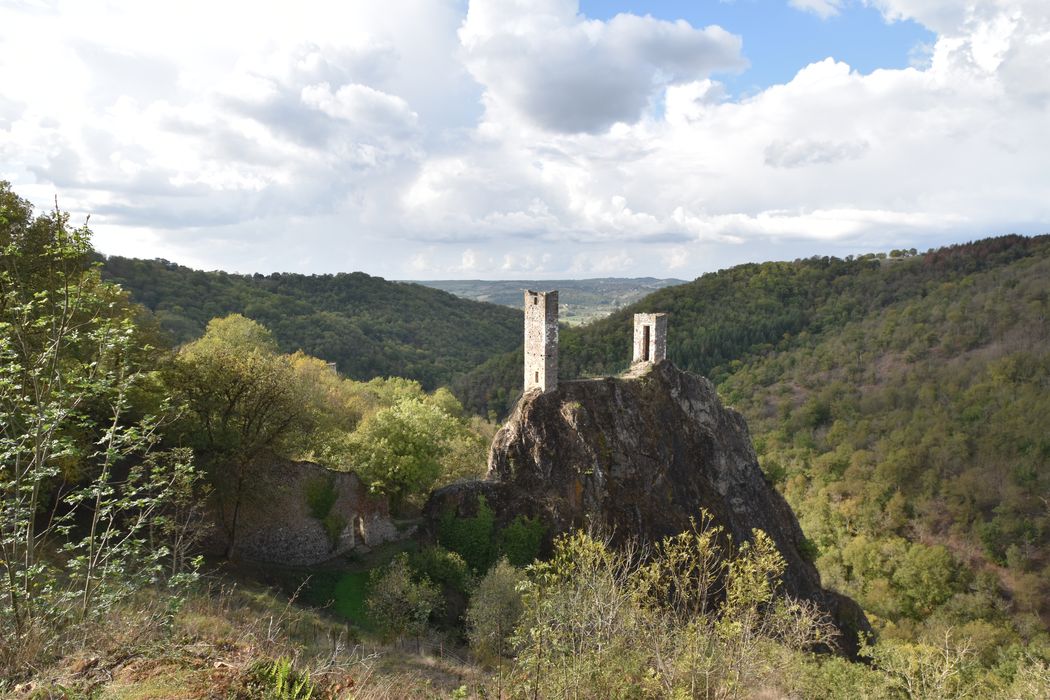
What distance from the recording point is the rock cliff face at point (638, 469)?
22.5 meters

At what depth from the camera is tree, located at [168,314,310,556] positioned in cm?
1688

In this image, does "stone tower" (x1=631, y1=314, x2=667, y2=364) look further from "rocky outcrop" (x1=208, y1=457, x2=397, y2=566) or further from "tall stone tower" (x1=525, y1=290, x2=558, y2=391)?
"rocky outcrop" (x1=208, y1=457, x2=397, y2=566)

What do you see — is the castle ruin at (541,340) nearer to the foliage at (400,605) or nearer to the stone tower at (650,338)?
the stone tower at (650,338)

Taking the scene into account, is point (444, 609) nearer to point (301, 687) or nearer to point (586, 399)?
point (586, 399)

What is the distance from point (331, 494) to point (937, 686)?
1762cm

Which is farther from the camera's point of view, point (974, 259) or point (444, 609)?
point (974, 259)

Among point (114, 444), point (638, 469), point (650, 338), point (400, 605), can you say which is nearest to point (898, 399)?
point (650, 338)

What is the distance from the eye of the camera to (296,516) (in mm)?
19000

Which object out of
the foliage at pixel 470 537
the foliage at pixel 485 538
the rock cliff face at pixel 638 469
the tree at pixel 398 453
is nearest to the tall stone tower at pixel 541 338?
the rock cliff face at pixel 638 469

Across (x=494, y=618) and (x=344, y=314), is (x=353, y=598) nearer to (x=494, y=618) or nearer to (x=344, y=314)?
(x=494, y=618)

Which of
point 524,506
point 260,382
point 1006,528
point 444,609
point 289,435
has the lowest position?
point 1006,528

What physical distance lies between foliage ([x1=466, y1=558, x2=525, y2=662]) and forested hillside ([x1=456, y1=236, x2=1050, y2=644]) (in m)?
30.5

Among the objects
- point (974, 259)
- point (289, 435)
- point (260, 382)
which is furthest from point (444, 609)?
point (974, 259)

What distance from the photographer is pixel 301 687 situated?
579 cm
